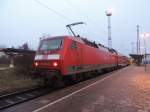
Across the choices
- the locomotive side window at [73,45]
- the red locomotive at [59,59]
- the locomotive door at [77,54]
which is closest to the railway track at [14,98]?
the red locomotive at [59,59]

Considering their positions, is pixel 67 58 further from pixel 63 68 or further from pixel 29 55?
pixel 29 55

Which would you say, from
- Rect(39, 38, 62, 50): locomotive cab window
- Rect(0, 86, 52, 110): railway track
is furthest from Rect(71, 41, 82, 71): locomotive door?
Rect(0, 86, 52, 110): railway track

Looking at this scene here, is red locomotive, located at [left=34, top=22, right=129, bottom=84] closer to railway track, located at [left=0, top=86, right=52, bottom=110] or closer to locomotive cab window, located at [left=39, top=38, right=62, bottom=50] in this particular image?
locomotive cab window, located at [left=39, top=38, right=62, bottom=50]

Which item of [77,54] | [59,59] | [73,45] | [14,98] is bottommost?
[14,98]

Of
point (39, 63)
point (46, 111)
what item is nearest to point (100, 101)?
point (46, 111)

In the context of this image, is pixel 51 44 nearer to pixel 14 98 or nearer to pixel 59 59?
pixel 59 59

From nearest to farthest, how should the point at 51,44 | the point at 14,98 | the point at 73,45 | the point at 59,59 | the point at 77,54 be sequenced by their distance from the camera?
the point at 14,98 < the point at 59,59 < the point at 51,44 < the point at 73,45 < the point at 77,54

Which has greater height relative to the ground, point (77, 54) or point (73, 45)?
point (73, 45)

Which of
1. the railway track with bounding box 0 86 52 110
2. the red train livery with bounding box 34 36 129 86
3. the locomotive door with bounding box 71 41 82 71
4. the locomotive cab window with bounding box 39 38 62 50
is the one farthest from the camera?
the locomotive door with bounding box 71 41 82 71

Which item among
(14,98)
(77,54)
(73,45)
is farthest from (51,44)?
(14,98)

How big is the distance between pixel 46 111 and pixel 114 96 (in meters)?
4.79

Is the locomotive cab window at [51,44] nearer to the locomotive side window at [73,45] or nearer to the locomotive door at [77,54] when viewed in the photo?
the locomotive side window at [73,45]

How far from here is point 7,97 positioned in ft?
45.0

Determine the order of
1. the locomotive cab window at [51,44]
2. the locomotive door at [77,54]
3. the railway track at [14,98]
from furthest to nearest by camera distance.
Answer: the locomotive door at [77,54], the locomotive cab window at [51,44], the railway track at [14,98]
